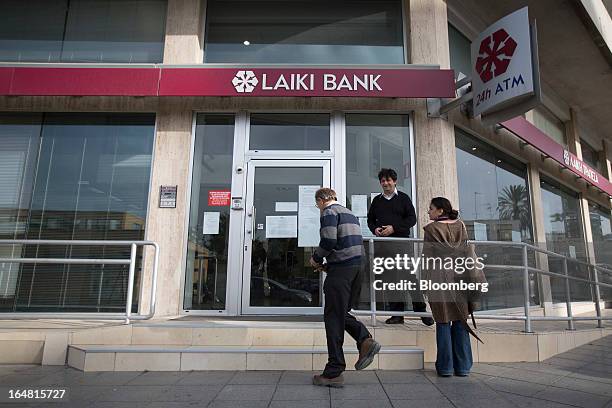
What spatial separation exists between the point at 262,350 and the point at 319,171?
2.82 meters

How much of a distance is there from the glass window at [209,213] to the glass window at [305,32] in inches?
52.8

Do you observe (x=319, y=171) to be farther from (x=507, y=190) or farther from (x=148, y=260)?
(x=507, y=190)

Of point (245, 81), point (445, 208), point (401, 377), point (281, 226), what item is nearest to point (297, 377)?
point (401, 377)

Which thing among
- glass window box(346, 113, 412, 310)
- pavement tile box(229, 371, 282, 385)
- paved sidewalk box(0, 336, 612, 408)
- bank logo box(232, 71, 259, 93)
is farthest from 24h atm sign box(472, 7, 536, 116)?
pavement tile box(229, 371, 282, 385)

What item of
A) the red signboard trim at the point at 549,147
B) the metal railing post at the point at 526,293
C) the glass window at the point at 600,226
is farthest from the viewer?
the glass window at the point at 600,226

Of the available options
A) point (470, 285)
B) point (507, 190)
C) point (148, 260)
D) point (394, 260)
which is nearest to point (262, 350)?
point (394, 260)

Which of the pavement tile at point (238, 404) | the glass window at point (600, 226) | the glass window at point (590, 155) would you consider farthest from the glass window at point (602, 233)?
the pavement tile at point (238, 404)

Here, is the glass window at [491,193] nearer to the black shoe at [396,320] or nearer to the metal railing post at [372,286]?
the black shoe at [396,320]

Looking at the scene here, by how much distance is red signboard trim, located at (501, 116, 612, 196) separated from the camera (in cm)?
728

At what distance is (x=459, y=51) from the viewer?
7.27 meters

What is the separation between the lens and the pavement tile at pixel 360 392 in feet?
10.4

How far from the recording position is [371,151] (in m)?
6.13

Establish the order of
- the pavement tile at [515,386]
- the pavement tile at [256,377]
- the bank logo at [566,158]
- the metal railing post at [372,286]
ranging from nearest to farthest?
1. the pavement tile at [515,386]
2. the pavement tile at [256,377]
3. the metal railing post at [372,286]
4. the bank logo at [566,158]

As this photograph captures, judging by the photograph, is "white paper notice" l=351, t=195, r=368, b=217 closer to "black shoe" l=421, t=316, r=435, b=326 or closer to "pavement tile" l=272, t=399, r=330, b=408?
"black shoe" l=421, t=316, r=435, b=326
